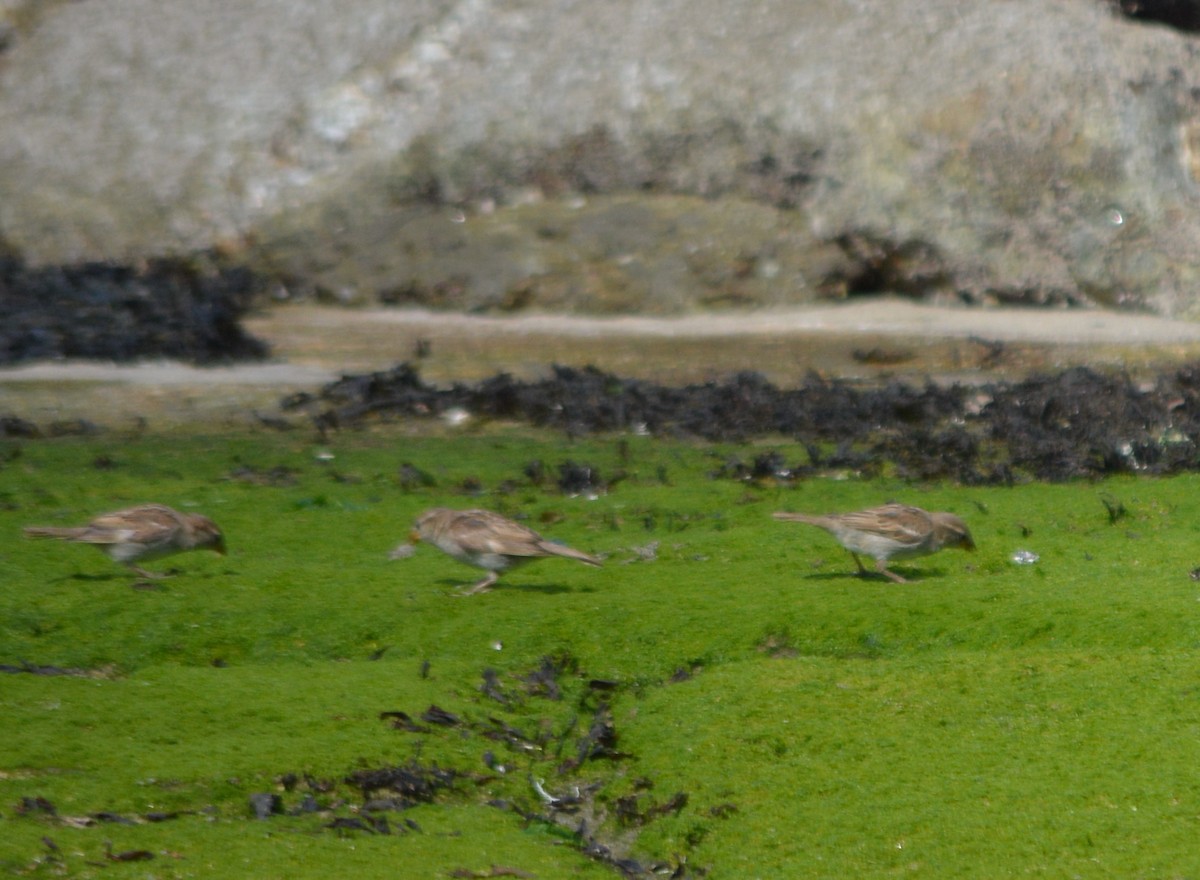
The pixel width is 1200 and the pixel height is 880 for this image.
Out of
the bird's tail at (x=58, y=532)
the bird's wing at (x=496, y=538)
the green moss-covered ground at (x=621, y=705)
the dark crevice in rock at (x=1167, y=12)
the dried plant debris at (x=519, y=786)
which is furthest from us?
the dark crevice in rock at (x=1167, y=12)

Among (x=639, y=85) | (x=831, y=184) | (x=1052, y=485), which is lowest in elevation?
(x=1052, y=485)

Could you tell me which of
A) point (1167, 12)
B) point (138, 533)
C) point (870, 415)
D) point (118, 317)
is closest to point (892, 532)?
point (138, 533)

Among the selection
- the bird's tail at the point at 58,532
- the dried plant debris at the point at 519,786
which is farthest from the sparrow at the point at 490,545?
the bird's tail at the point at 58,532

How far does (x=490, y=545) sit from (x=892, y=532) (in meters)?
2.02

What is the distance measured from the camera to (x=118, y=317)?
18328 mm

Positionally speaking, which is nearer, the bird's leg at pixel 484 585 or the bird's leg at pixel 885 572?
the bird's leg at pixel 484 585

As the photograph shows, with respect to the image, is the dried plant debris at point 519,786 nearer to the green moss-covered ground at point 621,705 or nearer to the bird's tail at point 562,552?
the green moss-covered ground at point 621,705

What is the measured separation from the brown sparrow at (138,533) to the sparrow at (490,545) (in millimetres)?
1348

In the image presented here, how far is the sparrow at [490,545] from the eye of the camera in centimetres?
794

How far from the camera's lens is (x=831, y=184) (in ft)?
77.4

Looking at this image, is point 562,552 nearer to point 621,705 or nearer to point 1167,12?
point 621,705

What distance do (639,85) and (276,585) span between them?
18.8 meters

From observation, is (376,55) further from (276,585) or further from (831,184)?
(276,585)

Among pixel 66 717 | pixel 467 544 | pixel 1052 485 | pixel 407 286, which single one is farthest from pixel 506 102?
pixel 66 717
